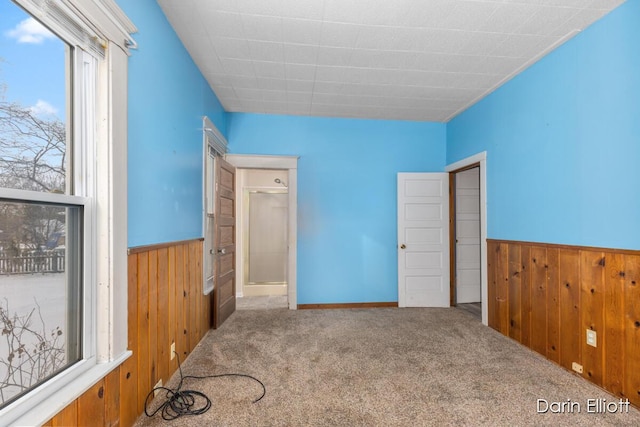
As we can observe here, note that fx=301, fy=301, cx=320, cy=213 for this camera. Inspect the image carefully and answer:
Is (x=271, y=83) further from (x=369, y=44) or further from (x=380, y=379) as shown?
(x=380, y=379)

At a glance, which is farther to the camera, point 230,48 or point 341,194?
point 341,194

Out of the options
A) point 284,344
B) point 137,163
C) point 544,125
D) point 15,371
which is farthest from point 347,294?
point 15,371

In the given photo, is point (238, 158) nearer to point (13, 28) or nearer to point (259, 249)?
point (259, 249)

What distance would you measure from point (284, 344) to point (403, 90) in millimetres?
2997

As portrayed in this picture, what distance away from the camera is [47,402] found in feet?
3.87

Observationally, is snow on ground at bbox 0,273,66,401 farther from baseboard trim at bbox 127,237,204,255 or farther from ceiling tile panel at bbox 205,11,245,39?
ceiling tile panel at bbox 205,11,245,39

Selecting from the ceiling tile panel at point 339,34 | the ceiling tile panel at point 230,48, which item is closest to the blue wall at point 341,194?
the ceiling tile panel at point 230,48

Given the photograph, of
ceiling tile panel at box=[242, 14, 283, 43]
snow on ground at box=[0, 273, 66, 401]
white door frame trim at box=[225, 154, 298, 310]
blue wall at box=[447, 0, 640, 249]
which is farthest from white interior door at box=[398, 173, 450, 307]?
snow on ground at box=[0, 273, 66, 401]

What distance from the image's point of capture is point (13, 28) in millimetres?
1088

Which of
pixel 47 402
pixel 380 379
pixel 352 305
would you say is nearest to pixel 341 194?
pixel 352 305

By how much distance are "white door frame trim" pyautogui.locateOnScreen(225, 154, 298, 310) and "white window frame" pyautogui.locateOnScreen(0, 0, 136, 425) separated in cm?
252

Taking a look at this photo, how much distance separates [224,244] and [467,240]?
11.3 feet

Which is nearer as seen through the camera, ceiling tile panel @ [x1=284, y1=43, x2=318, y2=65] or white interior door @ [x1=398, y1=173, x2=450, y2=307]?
ceiling tile panel @ [x1=284, y1=43, x2=318, y2=65]

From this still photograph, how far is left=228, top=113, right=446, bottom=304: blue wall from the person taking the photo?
4207mm
